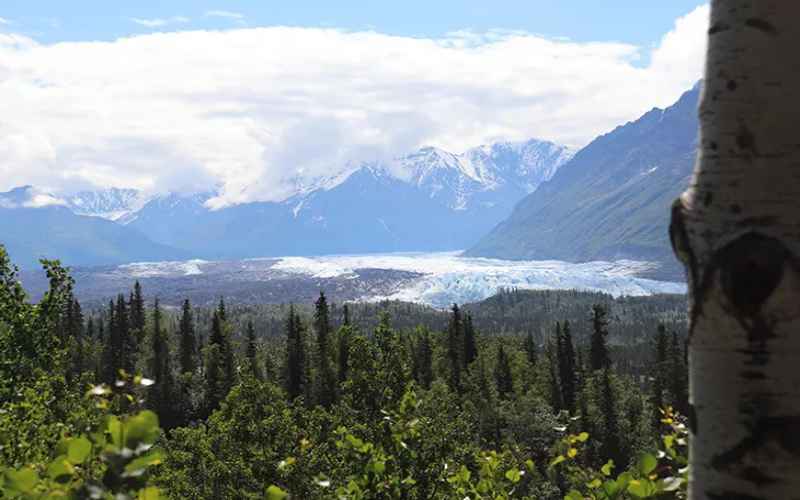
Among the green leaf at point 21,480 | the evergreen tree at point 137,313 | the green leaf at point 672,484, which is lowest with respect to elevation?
the evergreen tree at point 137,313

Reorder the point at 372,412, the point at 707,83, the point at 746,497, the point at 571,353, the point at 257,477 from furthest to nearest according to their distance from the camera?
the point at 571,353, the point at 257,477, the point at 372,412, the point at 707,83, the point at 746,497

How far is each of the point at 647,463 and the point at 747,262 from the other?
1.44 meters

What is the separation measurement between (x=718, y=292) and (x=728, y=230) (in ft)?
0.53

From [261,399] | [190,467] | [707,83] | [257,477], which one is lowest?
[190,467]

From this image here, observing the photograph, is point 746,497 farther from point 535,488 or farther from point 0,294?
point 535,488

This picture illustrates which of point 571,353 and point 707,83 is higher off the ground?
point 707,83

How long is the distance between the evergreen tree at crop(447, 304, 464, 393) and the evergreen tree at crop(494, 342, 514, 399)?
5.84 m

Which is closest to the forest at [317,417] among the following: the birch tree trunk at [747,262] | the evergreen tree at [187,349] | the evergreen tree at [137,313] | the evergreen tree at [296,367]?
the evergreen tree at [296,367]

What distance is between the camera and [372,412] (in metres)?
19.7

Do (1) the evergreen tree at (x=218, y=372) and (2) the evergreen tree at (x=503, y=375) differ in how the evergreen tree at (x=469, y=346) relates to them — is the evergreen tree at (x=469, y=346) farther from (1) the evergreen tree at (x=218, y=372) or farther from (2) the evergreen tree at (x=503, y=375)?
(1) the evergreen tree at (x=218, y=372)

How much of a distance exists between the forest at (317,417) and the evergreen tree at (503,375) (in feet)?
→ 1.07

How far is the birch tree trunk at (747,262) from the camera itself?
187 centimetres

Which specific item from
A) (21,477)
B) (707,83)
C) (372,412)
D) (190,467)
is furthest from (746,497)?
(190,467)

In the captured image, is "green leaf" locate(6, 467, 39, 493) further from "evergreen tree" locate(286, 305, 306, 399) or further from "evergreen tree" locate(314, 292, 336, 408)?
"evergreen tree" locate(286, 305, 306, 399)
